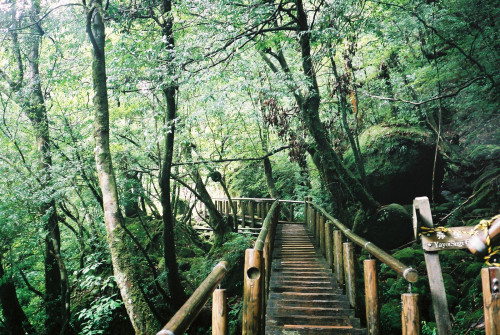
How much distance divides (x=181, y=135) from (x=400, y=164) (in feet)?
24.8

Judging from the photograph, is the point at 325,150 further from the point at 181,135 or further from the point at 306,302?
the point at 306,302

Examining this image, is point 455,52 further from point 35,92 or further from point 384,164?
point 35,92

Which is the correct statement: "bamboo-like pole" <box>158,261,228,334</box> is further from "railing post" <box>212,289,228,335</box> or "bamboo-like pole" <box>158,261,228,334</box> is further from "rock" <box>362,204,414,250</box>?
"rock" <box>362,204,414,250</box>

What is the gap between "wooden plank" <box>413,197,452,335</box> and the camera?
2.83 meters

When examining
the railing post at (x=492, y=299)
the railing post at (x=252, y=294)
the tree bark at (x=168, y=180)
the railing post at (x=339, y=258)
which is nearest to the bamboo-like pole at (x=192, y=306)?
the railing post at (x=252, y=294)

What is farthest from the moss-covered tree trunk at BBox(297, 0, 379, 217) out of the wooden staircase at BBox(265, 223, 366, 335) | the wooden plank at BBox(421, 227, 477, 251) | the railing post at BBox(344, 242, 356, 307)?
the wooden plank at BBox(421, 227, 477, 251)

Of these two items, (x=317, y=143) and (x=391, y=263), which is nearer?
(x=391, y=263)

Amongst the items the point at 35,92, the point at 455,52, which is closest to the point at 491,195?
the point at 455,52

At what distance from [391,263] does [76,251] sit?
37.4ft

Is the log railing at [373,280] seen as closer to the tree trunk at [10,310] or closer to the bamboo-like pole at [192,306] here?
the bamboo-like pole at [192,306]

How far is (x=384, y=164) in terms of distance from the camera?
10.5 meters

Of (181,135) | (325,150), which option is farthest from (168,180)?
(325,150)

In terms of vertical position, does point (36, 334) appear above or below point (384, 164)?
below

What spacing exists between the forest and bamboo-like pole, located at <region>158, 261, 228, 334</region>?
259 cm
